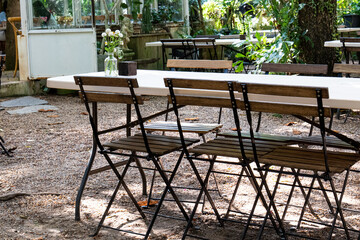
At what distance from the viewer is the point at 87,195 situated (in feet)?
14.3

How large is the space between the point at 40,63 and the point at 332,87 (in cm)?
679

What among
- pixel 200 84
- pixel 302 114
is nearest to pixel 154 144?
pixel 200 84

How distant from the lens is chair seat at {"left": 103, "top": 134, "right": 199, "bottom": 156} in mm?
3547

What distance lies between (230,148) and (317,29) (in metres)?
4.58

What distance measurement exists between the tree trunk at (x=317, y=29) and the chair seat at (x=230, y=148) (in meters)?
4.14

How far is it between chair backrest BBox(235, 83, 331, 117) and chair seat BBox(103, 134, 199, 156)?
61 cm

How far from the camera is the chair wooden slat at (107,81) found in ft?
11.2

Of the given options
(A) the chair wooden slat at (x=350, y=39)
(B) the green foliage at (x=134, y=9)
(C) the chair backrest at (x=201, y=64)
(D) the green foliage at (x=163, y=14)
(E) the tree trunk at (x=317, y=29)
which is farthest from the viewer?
(D) the green foliage at (x=163, y=14)

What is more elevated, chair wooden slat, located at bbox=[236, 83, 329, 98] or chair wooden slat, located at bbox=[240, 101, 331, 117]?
chair wooden slat, located at bbox=[236, 83, 329, 98]

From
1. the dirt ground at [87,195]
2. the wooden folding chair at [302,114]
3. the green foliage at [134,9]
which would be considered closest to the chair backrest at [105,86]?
the wooden folding chair at [302,114]

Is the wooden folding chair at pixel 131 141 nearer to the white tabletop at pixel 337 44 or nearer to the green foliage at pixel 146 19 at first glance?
the white tabletop at pixel 337 44

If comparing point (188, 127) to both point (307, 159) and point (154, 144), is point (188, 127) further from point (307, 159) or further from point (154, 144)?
point (307, 159)

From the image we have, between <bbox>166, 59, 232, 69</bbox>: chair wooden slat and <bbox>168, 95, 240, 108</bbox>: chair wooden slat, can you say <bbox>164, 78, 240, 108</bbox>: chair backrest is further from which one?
<bbox>166, 59, 232, 69</bbox>: chair wooden slat

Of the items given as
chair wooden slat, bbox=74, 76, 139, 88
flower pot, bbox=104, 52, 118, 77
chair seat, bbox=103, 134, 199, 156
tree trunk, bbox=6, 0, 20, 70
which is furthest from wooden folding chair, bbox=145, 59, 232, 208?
tree trunk, bbox=6, 0, 20, 70
